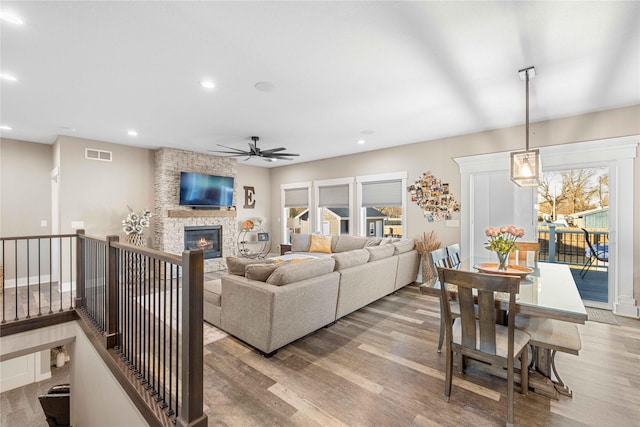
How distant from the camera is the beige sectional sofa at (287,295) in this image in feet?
9.12

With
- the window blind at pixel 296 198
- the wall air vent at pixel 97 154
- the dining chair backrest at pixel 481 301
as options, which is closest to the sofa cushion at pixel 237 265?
the dining chair backrest at pixel 481 301

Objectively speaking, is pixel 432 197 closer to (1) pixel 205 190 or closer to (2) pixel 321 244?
(2) pixel 321 244

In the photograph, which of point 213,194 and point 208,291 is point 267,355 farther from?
point 213,194

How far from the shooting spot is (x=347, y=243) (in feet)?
20.7

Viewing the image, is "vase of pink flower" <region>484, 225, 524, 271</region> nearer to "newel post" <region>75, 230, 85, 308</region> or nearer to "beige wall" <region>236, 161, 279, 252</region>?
"newel post" <region>75, 230, 85, 308</region>

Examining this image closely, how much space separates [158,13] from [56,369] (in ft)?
21.5

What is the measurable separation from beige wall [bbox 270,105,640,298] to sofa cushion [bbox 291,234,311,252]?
164 cm

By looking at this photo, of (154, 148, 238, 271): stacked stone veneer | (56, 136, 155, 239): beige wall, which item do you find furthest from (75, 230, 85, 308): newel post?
(154, 148, 238, 271): stacked stone veneer

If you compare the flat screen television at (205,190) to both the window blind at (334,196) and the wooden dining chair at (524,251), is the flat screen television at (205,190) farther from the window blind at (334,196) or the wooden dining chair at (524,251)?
the wooden dining chair at (524,251)

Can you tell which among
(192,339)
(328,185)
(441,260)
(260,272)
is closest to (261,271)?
(260,272)

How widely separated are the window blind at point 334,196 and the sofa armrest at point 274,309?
364cm

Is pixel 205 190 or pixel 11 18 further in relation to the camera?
pixel 205 190

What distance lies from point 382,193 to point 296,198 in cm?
263

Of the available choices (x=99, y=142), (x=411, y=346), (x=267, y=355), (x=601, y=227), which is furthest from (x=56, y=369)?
(x=601, y=227)
